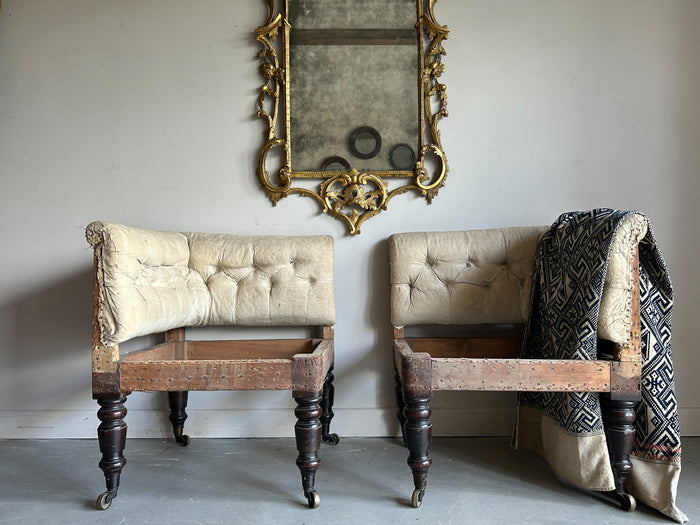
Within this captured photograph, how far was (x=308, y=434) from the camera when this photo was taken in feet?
4.79

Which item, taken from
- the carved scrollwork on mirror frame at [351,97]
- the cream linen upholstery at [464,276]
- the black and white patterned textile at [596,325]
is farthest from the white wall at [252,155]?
the black and white patterned textile at [596,325]

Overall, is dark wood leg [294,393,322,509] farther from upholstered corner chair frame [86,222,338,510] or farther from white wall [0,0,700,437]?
white wall [0,0,700,437]

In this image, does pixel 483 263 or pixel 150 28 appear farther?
pixel 150 28

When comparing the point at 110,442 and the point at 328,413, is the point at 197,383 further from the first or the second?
the point at 328,413

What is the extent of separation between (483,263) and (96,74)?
1916mm

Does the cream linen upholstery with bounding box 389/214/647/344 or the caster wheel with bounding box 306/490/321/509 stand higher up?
the cream linen upholstery with bounding box 389/214/647/344

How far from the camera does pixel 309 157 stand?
86.7 inches

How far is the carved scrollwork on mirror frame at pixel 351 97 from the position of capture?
2.19 meters

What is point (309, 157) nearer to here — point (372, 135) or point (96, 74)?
point (372, 135)

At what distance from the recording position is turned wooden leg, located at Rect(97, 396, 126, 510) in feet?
4.92

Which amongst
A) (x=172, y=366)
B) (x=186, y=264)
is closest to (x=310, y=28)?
(x=186, y=264)

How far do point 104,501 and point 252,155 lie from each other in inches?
57.1

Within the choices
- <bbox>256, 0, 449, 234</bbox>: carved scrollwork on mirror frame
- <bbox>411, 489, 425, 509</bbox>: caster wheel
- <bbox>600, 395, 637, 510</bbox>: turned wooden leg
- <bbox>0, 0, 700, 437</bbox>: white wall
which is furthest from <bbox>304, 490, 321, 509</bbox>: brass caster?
<bbox>256, 0, 449, 234</bbox>: carved scrollwork on mirror frame

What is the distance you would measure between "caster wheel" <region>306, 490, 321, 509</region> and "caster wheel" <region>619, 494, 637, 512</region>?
922 millimetres
